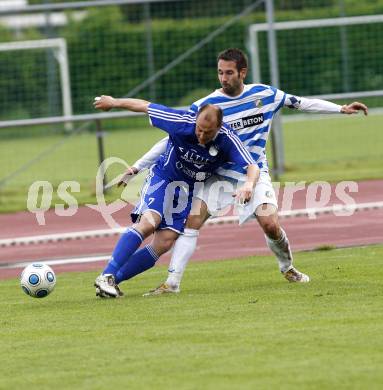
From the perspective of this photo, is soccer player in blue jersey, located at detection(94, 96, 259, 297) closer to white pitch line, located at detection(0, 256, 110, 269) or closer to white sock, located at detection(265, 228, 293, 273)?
white sock, located at detection(265, 228, 293, 273)

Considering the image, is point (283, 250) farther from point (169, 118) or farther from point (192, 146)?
point (169, 118)

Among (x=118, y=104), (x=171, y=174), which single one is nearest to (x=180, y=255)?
(x=171, y=174)

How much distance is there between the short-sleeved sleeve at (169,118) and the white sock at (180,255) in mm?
921

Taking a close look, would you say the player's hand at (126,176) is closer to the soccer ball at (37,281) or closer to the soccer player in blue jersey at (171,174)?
the soccer player in blue jersey at (171,174)

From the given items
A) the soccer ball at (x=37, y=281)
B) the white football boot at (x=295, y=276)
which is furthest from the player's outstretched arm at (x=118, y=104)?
the white football boot at (x=295, y=276)

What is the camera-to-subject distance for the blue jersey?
980 centimetres

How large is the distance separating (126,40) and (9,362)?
19.0 meters

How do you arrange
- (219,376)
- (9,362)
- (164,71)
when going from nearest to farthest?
1. (219,376)
2. (9,362)
3. (164,71)

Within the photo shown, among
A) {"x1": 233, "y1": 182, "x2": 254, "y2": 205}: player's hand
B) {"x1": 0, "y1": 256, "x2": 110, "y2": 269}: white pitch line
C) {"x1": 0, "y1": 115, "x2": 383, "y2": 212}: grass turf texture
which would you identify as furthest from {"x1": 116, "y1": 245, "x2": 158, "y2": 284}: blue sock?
{"x1": 0, "y1": 115, "x2": 383, "y2": 212}: grass turf texture

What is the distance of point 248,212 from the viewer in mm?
10211

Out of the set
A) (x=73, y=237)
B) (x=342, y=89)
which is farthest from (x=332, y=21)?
(x=73, y=237)

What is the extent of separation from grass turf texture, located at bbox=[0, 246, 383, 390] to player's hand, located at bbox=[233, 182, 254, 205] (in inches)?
30.4

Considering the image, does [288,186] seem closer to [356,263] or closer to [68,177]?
[68,177]

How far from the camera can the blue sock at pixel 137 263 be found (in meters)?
9.99
